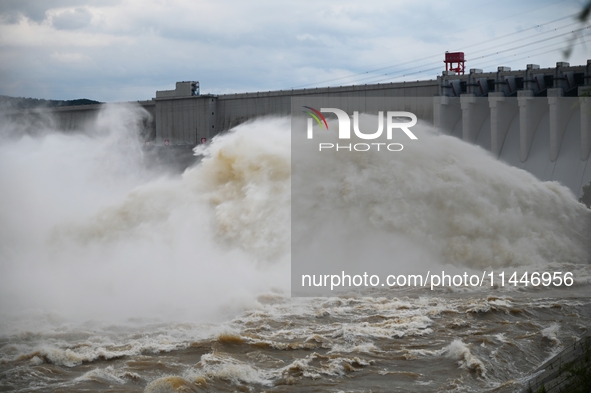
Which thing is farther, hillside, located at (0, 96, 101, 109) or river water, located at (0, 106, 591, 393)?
hillside, located at (0, 96, 101, 109)

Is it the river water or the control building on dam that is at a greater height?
the control building on dam

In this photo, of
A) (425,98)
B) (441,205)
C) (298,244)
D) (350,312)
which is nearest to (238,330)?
(350,312)

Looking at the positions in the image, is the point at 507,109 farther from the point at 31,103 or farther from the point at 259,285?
the point at 31,103

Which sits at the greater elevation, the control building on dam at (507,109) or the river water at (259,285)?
the control building on dam at (507,109)

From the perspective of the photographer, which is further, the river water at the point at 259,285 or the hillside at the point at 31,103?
the hillside at the point at 31,103

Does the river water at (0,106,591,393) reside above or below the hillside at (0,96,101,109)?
below

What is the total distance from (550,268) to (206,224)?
11.6 m

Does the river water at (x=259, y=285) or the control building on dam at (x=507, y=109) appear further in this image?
the control building on dam at (x=507, y=109)

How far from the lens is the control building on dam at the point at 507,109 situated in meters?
33.8

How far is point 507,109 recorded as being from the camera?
36.9 m

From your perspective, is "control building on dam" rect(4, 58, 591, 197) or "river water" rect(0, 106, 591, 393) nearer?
"river water" rect(0, 106, 591, 393)

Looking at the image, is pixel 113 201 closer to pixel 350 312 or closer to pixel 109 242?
pixel 109 242

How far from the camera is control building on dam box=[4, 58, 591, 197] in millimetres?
33781

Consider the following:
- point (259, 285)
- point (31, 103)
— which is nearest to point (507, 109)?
point (259, 285)
